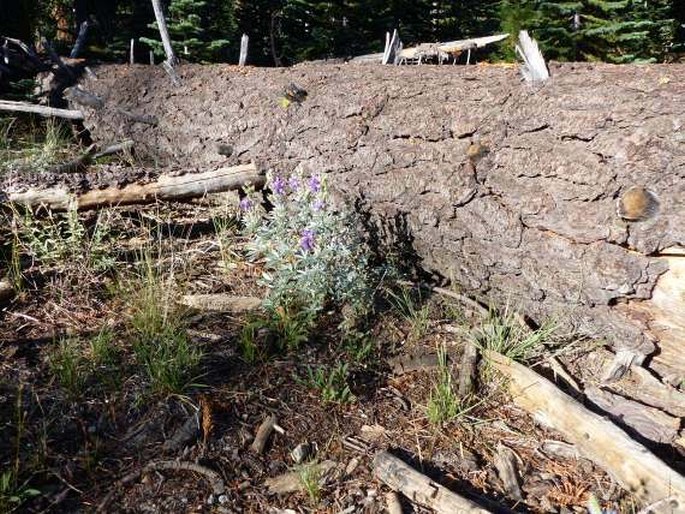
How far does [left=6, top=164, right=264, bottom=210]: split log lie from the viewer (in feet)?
11.7

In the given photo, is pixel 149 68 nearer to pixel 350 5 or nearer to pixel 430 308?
pixel 430 308

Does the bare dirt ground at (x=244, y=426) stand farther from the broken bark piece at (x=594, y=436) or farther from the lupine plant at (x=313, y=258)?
the lupine plant at (x=313, y=258)

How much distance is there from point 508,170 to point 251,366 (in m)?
1.62

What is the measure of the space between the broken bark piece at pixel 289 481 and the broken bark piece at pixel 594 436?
0.97 meters

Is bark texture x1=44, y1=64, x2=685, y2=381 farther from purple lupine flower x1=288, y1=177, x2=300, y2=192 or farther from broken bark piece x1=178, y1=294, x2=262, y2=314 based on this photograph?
broken bark piece x1=178, y1=294, x2=262, y2=314

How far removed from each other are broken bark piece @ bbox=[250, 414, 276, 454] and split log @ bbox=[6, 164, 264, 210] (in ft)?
5.98

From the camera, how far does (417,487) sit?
2.06 m

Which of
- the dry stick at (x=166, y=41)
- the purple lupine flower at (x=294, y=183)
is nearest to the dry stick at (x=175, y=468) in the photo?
the purple lupine flower at (x=294, y=183)

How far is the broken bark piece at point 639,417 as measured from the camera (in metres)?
2.36

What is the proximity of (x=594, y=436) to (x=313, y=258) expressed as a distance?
4.77 ft

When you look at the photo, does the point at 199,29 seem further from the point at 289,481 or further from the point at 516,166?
the point at 289,481

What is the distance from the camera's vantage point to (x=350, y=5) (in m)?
9.52

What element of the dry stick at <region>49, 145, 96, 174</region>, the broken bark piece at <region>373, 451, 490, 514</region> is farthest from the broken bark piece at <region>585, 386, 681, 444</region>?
the dry stick at <region>49, 145, 96, 174</region>

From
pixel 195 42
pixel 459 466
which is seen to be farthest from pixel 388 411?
pixel 195 42
